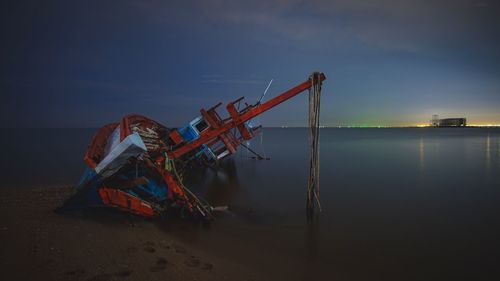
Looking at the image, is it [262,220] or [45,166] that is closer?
[262,220]

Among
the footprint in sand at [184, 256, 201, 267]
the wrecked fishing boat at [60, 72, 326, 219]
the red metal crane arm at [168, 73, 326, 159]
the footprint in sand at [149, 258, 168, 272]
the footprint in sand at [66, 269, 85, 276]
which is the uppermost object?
the red metal crane arm at [168, 73, 326, 159]

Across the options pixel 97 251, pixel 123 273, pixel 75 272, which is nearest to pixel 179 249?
pixel 97 251

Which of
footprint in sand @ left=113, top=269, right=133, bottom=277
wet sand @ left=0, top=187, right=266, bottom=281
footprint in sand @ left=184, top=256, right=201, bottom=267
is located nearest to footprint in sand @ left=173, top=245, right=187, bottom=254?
wet sand @ left=0, top=187, right=266, bottom=281

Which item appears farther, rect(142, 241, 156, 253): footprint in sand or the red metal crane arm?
the red metal crane arm

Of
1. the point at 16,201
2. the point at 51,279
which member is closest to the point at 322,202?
the point at 51,279

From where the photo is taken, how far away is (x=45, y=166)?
997 inches

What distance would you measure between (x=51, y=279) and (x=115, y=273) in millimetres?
1034

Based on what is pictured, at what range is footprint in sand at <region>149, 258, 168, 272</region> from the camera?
19.3 feet

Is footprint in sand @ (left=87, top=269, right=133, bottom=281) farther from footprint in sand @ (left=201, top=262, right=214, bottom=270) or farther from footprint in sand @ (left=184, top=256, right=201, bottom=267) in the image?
footprint in sand @ (left=201, top=262, right=214, bottom=270)

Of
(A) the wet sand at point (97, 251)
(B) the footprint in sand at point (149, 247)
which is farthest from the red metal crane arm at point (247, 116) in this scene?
(B) the footprint in sand at point (149, 247)

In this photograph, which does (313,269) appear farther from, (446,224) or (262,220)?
(446,224)

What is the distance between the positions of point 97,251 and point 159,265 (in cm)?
150

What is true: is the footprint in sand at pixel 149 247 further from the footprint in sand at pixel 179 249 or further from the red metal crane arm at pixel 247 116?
the red metal crane arm at pixel 247 116

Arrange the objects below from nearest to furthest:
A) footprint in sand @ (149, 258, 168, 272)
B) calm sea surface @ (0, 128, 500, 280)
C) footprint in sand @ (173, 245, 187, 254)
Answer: footprint in sand @ (149, 258, 168, 272), footprint in sand @ (173, 245, 187, 254), calm sea surface @ (0, 128, 500, 280)
